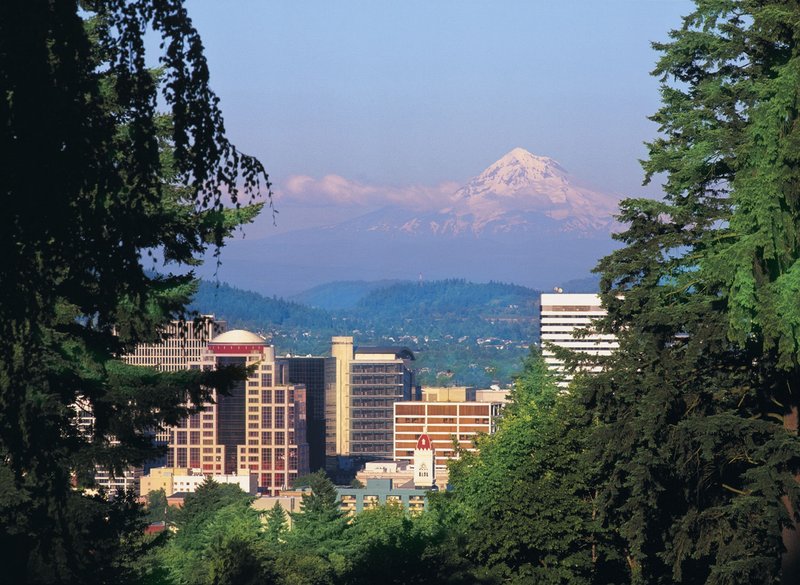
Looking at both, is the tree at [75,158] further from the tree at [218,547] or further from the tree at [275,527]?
the tree at [275,527]

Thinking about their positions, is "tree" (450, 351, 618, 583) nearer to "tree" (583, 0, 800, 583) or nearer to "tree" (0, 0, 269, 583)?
"tree" (583, 0, 800, 583)

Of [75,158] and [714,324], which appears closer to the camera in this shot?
[75,158]

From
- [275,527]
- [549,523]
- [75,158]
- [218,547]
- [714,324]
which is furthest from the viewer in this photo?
[275,527]

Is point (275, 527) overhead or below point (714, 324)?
below

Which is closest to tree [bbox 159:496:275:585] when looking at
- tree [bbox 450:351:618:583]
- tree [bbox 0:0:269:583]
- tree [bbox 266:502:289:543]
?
Result: tree [bbox 266:502:289:543]

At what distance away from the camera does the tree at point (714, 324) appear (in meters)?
33.3

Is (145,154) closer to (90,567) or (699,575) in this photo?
(90,567)

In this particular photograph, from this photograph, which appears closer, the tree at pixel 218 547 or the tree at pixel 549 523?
the tree at pixel 218 547

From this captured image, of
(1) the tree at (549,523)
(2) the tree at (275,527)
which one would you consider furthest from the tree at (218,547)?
(1) the tree at (549,523)

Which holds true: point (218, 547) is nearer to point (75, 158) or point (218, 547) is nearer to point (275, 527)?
point (75, 158)

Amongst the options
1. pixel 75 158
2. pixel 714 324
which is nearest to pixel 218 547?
pixel 714 324

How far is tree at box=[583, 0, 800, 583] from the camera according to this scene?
33312 millimetres

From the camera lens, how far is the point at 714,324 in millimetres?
35312

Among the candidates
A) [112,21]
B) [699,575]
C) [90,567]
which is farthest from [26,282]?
[699,575]
